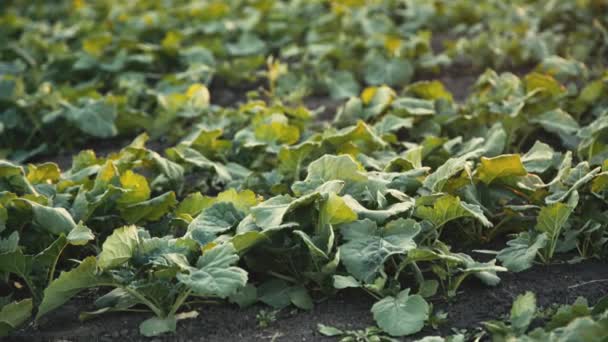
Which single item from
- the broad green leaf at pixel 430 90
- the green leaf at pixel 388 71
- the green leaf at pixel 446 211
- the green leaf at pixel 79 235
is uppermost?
the green leaf at pixel 446 211

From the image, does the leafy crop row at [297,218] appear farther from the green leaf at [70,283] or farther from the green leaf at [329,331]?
the green leaf at [329,331]

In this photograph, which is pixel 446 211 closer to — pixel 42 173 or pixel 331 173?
pixel 331 173

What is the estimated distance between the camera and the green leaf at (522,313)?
2664 millimetres

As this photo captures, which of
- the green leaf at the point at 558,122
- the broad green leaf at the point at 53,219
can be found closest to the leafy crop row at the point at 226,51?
the green leaf at the point at 558,122

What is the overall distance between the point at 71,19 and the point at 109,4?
0.38 meters

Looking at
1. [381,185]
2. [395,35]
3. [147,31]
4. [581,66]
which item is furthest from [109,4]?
[381,185]

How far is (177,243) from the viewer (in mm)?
3031

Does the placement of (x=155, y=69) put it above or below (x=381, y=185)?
below

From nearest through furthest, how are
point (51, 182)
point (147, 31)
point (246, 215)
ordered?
point (246, 215) → point (51, 182) → point (147, 31)

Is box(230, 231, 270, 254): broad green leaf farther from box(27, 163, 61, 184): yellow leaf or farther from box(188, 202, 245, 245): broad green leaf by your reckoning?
box(27, 163, 61, 184): yellow leaf

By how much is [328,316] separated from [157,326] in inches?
23.6

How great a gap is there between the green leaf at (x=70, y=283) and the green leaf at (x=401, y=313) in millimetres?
954

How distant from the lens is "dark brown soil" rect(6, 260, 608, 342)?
2.98 meters

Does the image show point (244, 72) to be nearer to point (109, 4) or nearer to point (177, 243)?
point (109, 4)
